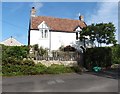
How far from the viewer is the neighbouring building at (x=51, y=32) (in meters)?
39.0

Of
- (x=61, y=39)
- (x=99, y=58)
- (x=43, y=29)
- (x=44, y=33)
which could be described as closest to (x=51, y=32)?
(x=44, y=33)

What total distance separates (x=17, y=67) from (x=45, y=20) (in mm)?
17904

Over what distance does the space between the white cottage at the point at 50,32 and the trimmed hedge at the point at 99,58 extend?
8826 millimetres

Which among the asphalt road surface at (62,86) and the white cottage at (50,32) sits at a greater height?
the white cottage at (50,32)

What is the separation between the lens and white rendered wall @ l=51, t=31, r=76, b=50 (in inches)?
1566

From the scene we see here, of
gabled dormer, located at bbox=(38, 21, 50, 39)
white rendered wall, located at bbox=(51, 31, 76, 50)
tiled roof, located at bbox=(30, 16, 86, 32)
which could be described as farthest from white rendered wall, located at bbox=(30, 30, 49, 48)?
white rendered wall, located at bbox=(51, 31, 76, 50)

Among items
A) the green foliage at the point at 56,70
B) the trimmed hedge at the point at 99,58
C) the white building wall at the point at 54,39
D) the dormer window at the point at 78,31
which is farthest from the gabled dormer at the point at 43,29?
the green foliage at the point at 56,70

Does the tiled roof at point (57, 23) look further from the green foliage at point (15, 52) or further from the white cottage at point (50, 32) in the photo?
the green foliage at point (15, 52)

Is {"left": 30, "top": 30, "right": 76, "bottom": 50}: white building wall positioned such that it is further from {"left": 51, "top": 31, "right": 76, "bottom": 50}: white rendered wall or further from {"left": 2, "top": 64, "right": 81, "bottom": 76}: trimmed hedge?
{"left": 2, "top": 64, "right": 81, "bottom": 76}: trimmed hedge

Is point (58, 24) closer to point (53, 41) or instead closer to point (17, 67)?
point (53, 41)

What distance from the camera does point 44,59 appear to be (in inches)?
1170

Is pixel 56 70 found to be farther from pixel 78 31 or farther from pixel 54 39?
pixel 78 31

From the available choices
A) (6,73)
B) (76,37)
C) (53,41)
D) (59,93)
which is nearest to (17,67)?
(6,73)

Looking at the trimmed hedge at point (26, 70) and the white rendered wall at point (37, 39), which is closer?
the trimmed hedge at point (26, 70)
